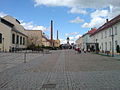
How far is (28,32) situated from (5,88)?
88.9 meters

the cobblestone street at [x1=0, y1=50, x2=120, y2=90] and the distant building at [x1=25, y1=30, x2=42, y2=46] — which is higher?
the distant building at [x1=25, y1=30, x2=42, y2=46]

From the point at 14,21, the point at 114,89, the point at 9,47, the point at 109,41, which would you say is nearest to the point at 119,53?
the point at 109,41

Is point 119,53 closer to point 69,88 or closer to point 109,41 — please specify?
point 109,41

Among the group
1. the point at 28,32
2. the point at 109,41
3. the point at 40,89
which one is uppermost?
the point at 28,32

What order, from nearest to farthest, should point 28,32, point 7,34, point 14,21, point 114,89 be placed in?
point 114,89 → point 7,34 → point 14,21 → point 28,32

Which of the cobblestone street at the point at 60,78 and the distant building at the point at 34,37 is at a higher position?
the distant building at the point at 34,37

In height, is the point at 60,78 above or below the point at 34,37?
below

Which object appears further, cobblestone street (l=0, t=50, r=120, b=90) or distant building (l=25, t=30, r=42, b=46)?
distant building (l=25, t=30, r=42, b=46)

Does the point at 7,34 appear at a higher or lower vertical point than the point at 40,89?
higher

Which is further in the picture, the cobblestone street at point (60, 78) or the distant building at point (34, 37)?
the distant building at point (34, 37)

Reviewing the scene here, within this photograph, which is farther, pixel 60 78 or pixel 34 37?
pixel 34 37

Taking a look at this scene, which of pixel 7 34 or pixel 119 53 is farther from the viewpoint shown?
pixel 7 34

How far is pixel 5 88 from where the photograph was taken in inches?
301

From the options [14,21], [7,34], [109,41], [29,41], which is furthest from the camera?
[29,41]
